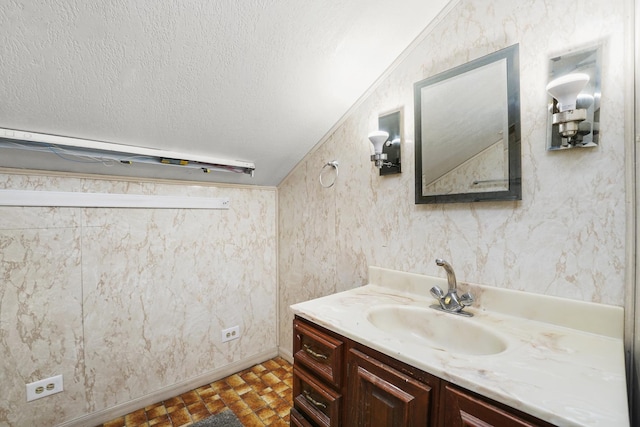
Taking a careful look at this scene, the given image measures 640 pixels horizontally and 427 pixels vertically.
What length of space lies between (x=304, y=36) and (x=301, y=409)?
1.62m

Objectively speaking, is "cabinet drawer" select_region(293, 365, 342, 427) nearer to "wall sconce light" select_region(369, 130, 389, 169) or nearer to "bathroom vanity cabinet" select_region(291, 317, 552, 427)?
"bathroom vanity cabinet" select_region(291, 317, 552, 427)

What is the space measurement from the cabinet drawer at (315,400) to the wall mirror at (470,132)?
94 centimetres

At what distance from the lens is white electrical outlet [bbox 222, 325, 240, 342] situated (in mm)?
2145

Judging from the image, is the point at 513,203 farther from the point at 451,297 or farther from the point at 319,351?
the point at 319,351

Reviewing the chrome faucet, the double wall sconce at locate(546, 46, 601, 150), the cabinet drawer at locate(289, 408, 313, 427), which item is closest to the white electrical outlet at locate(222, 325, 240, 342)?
the cabinet drawer at locate(289, 408, 313, 427)

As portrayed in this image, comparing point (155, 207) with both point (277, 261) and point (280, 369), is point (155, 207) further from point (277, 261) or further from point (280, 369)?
point (280, 369)

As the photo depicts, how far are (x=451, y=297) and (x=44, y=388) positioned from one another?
6.85ft

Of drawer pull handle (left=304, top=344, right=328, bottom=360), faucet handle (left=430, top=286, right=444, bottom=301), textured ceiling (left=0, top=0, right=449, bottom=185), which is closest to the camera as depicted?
textured ceiling (left=0, top=0, right=449, bottom=185)

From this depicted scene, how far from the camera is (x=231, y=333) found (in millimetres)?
2182

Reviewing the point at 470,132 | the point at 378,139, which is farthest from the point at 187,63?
the point at 470,132

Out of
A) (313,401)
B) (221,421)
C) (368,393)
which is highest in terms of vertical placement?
(368,393)

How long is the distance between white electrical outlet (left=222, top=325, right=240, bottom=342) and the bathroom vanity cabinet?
1067mm

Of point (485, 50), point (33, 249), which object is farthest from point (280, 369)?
point (485, 50)

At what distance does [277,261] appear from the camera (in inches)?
95.7
